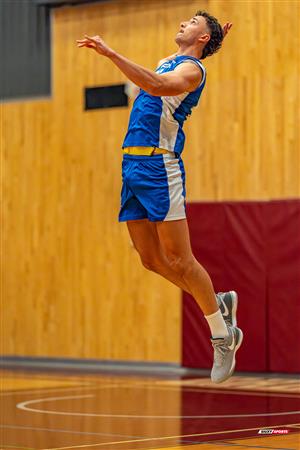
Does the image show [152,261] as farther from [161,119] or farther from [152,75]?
[152,75]

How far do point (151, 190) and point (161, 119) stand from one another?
52 cm

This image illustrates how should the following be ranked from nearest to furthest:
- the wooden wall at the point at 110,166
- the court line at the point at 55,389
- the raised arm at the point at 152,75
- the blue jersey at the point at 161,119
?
1. the raised arm at the point at 152,75
2. the blue jersey at the point at 161,119
3. the court line at the point at 55,389
4. the wooden wall at the point at 110,166

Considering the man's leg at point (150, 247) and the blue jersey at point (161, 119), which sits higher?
the blue jersey at point (161, 119)

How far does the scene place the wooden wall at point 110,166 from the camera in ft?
47.4

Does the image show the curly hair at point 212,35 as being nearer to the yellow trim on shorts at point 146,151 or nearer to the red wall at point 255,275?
the yellow trim on shorts at point 146,151

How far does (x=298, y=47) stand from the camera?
14.1m

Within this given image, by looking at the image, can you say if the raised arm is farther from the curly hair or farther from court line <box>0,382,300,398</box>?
court line <box>0,382,300,398</box>

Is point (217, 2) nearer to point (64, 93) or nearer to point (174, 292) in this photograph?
point (64, 93)

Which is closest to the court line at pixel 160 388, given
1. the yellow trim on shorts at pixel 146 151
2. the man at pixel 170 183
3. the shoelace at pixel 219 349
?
the shoelace at pixel 219 349

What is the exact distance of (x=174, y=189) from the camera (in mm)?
7660

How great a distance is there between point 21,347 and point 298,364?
4805 millimetres

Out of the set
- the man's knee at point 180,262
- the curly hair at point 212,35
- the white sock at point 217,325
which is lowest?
the white sock at point 217,325

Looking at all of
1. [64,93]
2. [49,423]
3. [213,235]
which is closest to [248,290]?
[213,235]

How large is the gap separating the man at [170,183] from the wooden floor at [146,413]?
2.79 feet
